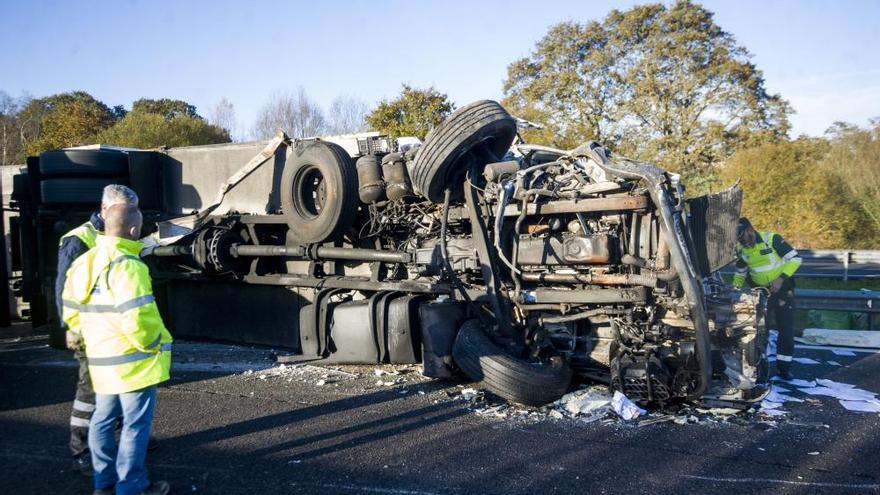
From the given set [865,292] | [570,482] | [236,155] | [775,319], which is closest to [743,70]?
[865,292]

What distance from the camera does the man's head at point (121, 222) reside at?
3.30 m

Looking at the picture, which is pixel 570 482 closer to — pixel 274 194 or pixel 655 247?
pixel 655 247

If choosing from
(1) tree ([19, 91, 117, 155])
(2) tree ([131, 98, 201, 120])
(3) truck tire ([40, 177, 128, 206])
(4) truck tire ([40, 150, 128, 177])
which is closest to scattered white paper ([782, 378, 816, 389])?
(3) truck tire ([40, 177, 128, 206])

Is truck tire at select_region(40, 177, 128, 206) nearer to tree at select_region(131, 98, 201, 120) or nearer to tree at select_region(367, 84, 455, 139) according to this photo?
tree at select_region(367, 84, 455, 139)

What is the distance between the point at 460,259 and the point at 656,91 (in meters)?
18.3

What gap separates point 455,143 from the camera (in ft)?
17.9

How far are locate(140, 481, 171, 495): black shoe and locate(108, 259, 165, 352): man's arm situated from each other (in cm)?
76

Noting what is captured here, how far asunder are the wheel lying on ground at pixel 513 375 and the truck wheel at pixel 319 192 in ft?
Result: 6.41

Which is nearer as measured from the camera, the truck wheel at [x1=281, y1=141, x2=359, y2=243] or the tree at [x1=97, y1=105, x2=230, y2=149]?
the truck wheel at [x1=281, y1=141, x2=359, y2=243]

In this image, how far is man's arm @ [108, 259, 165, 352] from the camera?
3158 millimetres

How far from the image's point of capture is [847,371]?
20.1ft

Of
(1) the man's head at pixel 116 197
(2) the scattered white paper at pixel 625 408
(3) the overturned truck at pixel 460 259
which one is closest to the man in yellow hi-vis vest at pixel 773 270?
(3) the overturned truck at pixel 460 259

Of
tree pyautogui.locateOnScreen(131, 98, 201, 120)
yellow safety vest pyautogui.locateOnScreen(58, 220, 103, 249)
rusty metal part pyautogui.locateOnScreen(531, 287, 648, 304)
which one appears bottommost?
rusty metal part pyautogui.locateOnScreen(531, 287, 648, 304)

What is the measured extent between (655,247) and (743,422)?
1327 mm
